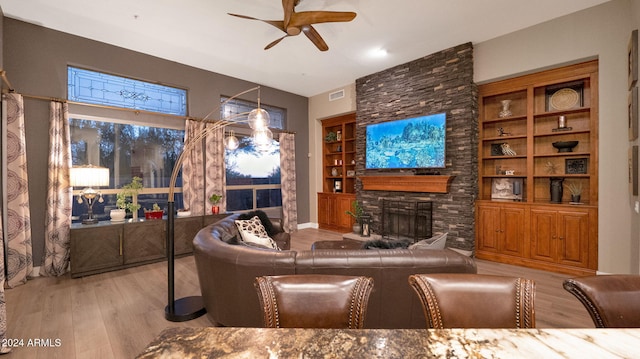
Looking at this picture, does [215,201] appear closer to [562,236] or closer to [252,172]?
[252,172]

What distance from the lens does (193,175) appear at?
511 cm

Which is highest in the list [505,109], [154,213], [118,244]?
[505,109]

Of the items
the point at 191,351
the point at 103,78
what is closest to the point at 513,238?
the point at 191,351

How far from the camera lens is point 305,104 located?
23.8 ft

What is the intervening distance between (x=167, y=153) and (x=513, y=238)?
5.97 meters

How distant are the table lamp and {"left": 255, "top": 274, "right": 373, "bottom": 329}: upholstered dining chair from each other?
3775 mm

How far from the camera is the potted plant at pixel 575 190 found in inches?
150

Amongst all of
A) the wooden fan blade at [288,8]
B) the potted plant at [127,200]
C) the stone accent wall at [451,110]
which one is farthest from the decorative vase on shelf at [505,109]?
the potted plant at [127,200]

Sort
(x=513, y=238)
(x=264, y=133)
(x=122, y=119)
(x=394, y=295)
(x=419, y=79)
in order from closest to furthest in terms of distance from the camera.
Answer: (x=394, y=295) < (x=264, y=133) < (x=513, y=238) < (x=122, y=119) < (x=419, y=79)

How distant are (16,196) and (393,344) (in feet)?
15.9

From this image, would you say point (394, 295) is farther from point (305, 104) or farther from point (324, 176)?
point (305, 104)

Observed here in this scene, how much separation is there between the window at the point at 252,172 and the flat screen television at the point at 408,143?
235 centimetres

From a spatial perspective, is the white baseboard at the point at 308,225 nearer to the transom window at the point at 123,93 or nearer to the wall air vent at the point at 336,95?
the wall air vent at the point at 336,95

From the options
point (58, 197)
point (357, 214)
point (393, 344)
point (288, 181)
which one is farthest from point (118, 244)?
point (393, 344)
